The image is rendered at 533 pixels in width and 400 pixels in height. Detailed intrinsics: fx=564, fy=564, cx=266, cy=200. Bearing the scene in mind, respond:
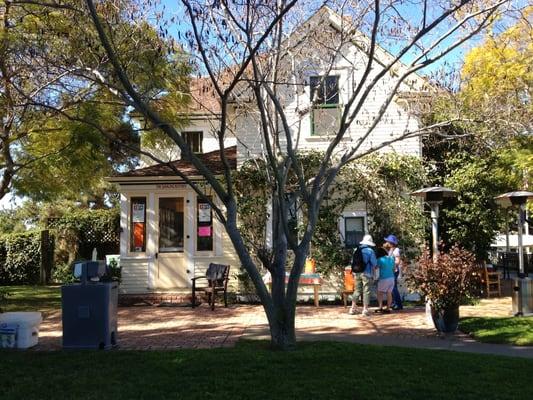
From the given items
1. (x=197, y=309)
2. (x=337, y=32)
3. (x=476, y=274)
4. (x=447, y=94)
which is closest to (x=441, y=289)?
(x=476, y=274)

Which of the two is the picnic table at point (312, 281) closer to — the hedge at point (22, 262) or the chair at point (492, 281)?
the chair at point (492, 281)

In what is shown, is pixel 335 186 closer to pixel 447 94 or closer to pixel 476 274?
pixel 447 94

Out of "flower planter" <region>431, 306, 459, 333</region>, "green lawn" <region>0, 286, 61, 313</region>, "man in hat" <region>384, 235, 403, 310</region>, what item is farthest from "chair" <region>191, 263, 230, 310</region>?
"flower planter" <region>431, 306, 459, 333</region>

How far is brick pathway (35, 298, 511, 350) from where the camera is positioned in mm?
9148

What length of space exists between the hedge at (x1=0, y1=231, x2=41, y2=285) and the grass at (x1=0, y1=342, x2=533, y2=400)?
49.2 feet

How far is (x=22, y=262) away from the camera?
22109 millimetres

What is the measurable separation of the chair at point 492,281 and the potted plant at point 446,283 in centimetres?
584

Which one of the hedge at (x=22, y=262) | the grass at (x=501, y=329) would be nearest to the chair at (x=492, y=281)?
the grass at (x=501, y=329)

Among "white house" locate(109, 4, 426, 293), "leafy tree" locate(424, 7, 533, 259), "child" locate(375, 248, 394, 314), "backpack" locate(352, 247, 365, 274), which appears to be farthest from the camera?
"white house" locate(109, 4, 426, 293)

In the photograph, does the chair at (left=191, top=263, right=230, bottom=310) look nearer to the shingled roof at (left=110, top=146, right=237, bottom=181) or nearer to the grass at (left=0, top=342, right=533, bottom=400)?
the shingled roof at (left=110, top=146, right=237, bottom=181)

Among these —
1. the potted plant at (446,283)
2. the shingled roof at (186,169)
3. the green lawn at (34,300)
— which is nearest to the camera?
the potted plant at (446,283)

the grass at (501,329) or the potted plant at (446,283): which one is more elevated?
the potted plant at (446,283)

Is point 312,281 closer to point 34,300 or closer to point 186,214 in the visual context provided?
point 186,214

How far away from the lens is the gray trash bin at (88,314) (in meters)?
8.45
